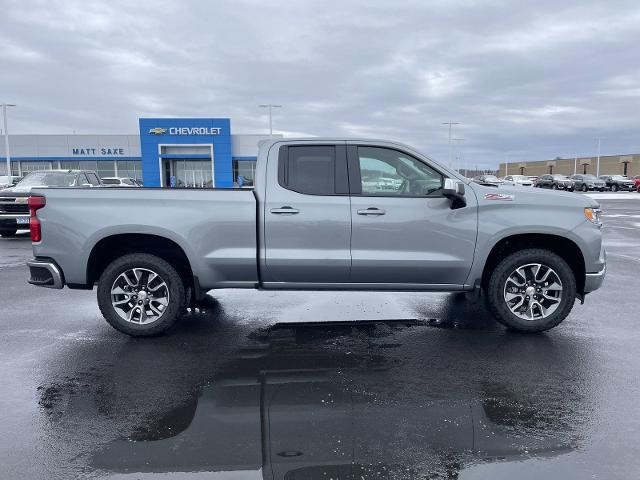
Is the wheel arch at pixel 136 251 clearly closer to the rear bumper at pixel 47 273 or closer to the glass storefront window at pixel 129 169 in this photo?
the rear bumper at pixel 47 273

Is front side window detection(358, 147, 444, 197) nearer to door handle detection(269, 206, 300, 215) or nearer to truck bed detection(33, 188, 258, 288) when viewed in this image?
door handle detection(269, 206, 300, 215)

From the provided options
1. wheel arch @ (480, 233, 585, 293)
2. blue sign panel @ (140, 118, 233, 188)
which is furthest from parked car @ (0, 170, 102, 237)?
blue sign panel @ (140, 118, 233, 188)

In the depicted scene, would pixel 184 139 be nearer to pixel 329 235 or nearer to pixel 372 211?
pixel 329 235

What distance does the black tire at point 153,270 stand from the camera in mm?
5273

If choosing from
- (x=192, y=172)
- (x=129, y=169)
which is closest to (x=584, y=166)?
(x=192, y=172)

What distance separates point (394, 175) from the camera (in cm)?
536

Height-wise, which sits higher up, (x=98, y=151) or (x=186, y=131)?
(x=186, y=131)

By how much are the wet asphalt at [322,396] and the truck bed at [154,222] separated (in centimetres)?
94

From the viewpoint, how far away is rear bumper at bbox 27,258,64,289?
17.0ft

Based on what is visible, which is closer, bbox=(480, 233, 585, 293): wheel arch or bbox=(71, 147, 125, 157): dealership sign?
bbox=(480, 233, 585, 293): wheel arch

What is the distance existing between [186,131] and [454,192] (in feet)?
160

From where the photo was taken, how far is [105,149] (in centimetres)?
6175

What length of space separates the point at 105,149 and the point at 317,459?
65.8m

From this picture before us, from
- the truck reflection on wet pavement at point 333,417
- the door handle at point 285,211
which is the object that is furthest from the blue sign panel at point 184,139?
the truck reflection on wet pavement at point 333,417
